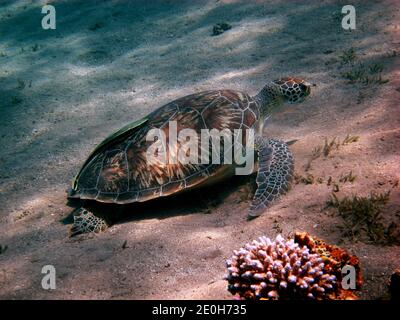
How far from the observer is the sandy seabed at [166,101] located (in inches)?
132

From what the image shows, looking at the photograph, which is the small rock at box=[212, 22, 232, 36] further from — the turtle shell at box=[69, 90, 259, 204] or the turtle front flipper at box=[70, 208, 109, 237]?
the turtle front flipper at box=[70, 208, 109, 237]

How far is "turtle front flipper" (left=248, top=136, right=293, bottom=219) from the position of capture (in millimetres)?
3908

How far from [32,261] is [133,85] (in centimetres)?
537

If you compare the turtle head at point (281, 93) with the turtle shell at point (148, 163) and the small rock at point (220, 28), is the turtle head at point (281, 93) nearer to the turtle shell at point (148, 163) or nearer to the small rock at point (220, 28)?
the turtle shell at point (148, 163)

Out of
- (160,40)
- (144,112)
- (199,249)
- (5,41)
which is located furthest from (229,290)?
(5,41)

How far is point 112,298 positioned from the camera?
9.98ft

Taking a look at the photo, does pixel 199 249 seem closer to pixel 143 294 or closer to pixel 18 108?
pixel 143 294

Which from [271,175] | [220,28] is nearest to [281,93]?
[271,175]

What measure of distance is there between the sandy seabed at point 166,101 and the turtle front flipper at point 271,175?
130mm

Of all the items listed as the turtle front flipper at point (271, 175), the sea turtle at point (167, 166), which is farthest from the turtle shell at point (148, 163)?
the turtle front flipper at point (271, 175)

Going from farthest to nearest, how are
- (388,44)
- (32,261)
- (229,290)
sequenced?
(388,44) → (32,261) → (229,290)

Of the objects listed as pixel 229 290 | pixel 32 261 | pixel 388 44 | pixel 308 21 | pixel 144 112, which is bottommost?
pixel 32 261

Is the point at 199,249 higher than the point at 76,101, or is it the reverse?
the point at 76,101

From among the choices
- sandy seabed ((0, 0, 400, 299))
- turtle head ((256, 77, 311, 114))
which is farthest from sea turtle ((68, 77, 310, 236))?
turtle head ((256, 77, 311, 114))
